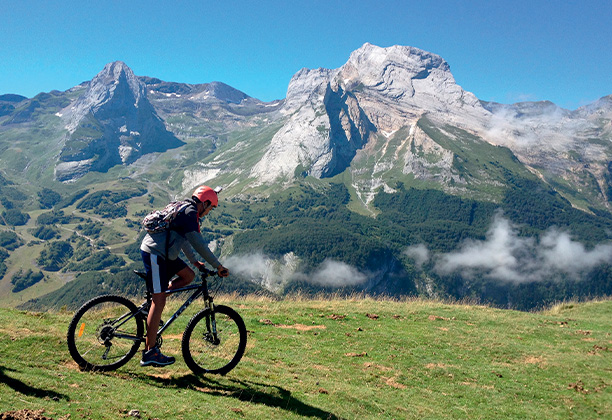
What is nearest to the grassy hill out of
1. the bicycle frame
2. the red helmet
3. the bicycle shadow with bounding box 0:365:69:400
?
the bicycle shadow with bounding box 0:365:69:400

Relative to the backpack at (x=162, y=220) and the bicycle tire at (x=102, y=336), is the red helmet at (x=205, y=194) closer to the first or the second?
the backpack at (x=162, y=220)

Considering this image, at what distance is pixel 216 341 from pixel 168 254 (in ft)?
9.31

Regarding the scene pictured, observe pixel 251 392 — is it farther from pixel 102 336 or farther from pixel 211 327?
pixel 102 336

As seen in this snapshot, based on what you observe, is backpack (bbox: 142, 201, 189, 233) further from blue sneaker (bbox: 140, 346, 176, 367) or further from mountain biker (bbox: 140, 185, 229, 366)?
blue sneaker (bbox: 140, 346, 176, 367)

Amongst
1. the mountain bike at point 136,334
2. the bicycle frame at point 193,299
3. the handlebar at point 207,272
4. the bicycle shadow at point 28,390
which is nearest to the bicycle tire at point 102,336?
the mountain bike at point 136,334

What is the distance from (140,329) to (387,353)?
891 centimetres

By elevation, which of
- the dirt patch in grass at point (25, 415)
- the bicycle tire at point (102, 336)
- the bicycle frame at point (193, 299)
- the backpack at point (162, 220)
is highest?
the backpack at point (162, 220)

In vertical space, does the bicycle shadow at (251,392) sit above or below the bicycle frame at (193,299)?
below

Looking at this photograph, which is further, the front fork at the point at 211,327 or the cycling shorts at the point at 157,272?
the front fork at the point at 211,327

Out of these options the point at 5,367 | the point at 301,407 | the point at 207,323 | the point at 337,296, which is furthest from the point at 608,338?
the point at 5,367

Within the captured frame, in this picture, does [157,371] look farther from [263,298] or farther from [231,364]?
[263,298]

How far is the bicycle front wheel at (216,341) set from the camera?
1037cm

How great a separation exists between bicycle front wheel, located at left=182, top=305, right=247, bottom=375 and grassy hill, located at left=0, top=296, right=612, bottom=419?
1.23 feet

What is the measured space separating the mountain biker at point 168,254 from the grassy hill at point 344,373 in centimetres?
101
